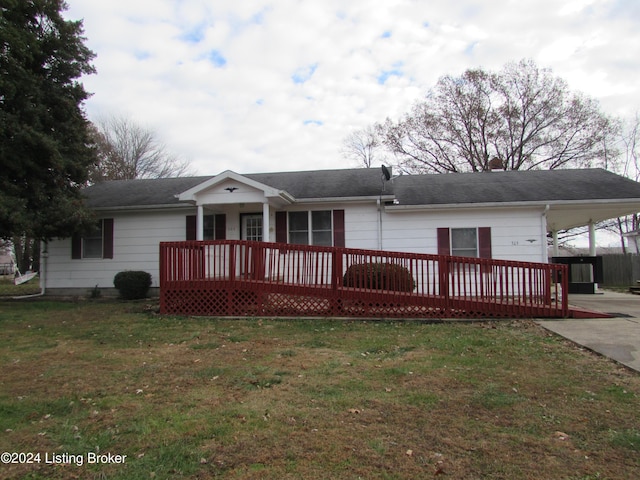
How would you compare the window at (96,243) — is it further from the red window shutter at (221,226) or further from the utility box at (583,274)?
the utility box at (583,274)

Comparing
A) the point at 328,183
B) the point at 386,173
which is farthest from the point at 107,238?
the point at 386,173

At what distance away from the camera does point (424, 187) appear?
13773 mm

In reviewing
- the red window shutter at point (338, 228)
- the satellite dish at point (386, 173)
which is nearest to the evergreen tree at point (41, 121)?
the red window shutter at point (338, 228)

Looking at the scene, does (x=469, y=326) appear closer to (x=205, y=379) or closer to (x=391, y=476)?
A: (x=205, y=379)

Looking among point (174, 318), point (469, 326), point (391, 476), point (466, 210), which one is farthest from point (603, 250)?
point (391, 476)

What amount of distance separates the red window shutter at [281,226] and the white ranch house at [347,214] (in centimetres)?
3

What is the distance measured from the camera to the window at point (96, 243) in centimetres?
1359

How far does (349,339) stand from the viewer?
6.82m

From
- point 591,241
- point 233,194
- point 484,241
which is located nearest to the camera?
point 233,194

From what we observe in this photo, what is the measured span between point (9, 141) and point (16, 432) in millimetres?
10056

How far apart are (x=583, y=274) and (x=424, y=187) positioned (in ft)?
20.2

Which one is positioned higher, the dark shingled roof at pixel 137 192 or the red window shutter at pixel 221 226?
the dark shingled roof at pixel 137 192

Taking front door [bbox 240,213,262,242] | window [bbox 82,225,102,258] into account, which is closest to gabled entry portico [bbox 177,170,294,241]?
front door [bbox 240,213,262,242]

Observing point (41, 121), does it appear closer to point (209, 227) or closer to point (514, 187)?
point (209, 227)
